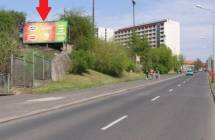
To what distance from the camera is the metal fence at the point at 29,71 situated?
32.5 meters

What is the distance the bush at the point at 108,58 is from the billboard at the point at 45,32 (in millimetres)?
9871

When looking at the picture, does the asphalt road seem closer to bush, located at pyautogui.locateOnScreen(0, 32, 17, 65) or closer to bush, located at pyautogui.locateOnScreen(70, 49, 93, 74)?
bush, located at pyautogui.locateOnScreen(0, 32, 17, 65)

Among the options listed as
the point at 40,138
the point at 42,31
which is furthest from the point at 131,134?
the point at 42,31

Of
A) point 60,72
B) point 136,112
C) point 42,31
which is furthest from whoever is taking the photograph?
point 42,31

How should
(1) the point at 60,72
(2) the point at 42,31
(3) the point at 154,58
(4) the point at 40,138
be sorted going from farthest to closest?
(3) the point at 154,58
(2) the point at 42,31
(1) the point at 60,72
(4) the point at 40,138

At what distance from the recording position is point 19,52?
36.8 metres

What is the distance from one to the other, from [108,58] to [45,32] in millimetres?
12914

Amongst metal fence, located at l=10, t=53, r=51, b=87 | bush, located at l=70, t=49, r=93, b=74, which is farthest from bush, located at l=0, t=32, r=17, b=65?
bush, located at l=70, t=49, r=93, b=74

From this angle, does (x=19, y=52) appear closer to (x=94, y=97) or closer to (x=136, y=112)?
(x=94, y=97)

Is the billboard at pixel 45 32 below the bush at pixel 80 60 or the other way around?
the other way around

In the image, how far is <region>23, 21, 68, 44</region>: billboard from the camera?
165 feet

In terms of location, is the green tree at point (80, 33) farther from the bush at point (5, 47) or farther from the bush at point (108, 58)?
the bush at point (5, 47)

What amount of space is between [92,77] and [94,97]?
92.4 ft

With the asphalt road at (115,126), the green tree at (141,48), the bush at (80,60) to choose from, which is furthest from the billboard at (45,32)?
the green tree at (141,48)
